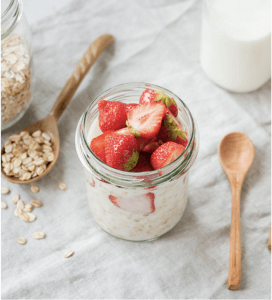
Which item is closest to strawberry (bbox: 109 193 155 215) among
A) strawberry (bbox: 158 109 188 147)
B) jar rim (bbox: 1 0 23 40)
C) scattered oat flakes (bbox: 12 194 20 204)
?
strawberry (bbox: 158 109 188 147)

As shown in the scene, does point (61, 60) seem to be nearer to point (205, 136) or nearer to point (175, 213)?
point (205, 136)

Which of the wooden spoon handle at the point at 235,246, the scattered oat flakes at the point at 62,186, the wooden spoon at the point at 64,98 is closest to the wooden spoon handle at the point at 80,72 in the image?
the wooden spoon at the point at 64,98

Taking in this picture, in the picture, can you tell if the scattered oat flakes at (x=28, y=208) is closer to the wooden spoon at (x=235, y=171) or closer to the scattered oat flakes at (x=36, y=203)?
the scattered oat flakes at (x=36, y=203)

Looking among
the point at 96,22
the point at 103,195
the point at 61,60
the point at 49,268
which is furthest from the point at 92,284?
the point at 96,22

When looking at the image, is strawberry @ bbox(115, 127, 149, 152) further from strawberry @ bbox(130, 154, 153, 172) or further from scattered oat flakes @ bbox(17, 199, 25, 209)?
scattered oat flakes @ bbox(17, 199, 25, 209)

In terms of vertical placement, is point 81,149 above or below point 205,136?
above

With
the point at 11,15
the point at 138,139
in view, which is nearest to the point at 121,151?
the point at 138,139
